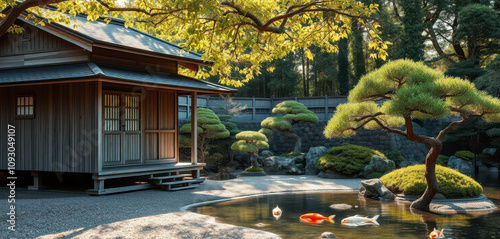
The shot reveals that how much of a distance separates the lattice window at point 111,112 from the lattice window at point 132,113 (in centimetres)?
28

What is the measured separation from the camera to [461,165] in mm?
18359

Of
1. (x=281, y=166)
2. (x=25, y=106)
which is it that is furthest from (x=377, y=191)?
(x=25, y=106)

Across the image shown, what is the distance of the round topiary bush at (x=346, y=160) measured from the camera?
595 inches

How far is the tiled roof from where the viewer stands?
937cm

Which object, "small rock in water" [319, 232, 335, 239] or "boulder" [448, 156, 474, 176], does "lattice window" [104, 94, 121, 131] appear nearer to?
"small rock in water" [319, 232, 335, 239]

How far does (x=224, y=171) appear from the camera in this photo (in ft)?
62.3

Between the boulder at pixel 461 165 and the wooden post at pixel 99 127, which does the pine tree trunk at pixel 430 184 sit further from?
the boulder at pixel 461 165

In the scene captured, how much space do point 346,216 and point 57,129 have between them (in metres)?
7.46

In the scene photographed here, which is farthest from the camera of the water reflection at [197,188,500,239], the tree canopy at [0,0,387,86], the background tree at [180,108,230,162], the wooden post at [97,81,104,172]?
the background tree at [180,108,230,162]

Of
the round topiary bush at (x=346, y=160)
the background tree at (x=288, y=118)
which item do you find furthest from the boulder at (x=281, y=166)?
the background tree at (x=288, y=118)

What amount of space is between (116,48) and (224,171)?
32.7 ft

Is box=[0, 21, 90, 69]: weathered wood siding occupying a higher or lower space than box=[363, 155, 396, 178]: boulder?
higher

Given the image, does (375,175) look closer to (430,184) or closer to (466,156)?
(430,184)

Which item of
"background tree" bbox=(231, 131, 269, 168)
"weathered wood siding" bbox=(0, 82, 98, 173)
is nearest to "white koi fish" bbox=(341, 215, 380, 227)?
"weathered wood siding" bbox=(0, 82, 98, 173)
